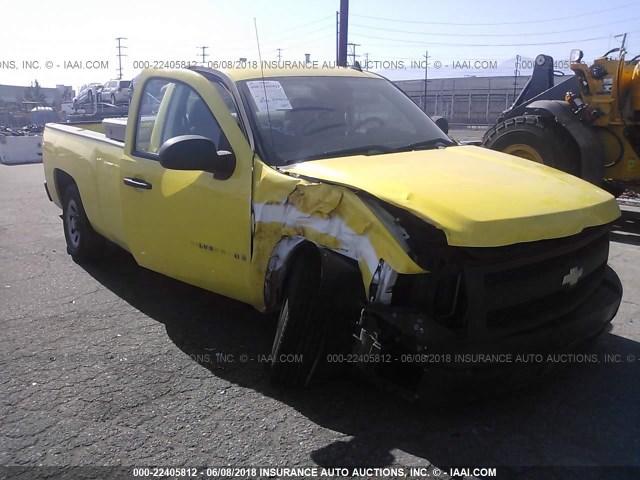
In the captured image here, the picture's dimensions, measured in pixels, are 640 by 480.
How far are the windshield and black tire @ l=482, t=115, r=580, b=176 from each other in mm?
3645

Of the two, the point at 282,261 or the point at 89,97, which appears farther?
the point at 89,97

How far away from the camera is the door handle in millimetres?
4246

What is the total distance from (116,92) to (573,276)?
21.4 metres

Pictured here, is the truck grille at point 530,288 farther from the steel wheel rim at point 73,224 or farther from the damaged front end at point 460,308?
the steel wheel rim at point 73,224

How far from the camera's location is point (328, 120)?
3.92 metres

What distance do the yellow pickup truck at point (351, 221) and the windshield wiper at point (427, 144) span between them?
0.05 ft

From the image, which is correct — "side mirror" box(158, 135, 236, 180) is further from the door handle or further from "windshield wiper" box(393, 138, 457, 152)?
"windshield wiper" box(393, 138, 457, 152)

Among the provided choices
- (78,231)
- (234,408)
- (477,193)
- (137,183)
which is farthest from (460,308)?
(78,231)

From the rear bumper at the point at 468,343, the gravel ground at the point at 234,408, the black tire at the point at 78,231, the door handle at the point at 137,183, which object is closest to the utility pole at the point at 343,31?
the black tire at the point at 78,231

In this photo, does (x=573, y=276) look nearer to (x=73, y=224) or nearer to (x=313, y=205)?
(x=313, y=205)

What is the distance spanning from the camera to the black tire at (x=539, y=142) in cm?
747

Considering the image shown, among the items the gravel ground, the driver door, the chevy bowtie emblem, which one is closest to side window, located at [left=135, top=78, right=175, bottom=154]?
the driver door

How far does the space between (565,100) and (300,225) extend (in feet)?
19.8

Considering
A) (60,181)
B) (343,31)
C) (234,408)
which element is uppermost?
(343,31)
